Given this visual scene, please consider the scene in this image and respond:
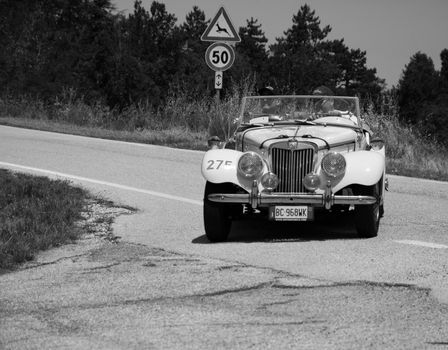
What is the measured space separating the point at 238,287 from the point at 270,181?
2388 millimetres

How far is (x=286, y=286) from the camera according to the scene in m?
6.96

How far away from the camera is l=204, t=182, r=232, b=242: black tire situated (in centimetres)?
925

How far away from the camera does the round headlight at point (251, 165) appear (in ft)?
30.4

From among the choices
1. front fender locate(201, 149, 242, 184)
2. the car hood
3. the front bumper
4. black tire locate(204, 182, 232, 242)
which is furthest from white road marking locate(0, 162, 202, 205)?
the front bumper

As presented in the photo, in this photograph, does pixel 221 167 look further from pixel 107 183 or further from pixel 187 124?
pixel 187 124

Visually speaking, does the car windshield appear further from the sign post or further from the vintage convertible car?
the sign post

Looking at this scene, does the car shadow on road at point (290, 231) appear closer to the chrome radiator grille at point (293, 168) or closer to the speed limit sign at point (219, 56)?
the chrome radiator grille at point (293, 168)

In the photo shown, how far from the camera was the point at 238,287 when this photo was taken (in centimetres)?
696

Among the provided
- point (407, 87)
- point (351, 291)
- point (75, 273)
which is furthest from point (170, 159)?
point (407, 87)

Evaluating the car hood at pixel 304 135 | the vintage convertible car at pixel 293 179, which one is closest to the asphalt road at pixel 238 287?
the vintage convertible car at pixel 293 179

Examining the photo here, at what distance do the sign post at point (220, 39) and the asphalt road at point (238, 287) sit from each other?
7.29 metres

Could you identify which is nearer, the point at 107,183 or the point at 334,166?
Answer: the point at 334,166

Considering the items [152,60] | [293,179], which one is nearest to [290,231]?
[293,179]

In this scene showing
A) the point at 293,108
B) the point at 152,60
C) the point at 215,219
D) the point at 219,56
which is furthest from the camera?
the point at 152,60
